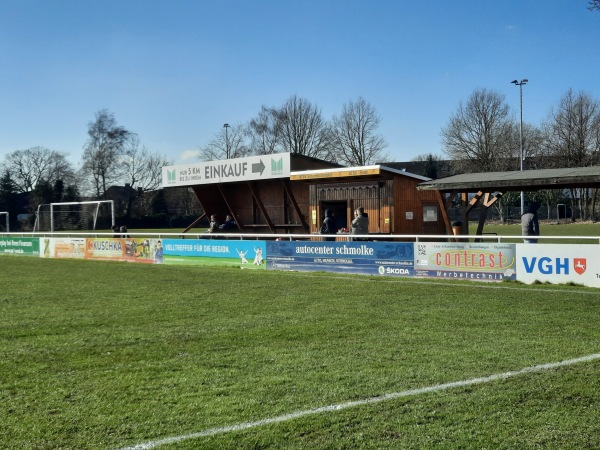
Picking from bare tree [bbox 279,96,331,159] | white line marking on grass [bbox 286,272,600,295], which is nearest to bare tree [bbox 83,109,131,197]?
bare tree [bbox 279,96,331,159]

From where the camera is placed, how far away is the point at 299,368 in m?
7.17

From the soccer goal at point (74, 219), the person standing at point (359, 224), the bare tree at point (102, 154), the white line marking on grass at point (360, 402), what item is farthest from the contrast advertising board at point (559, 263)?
the bare tree at point (102, 154)

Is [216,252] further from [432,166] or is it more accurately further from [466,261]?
[432,166]

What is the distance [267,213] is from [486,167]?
133 ft

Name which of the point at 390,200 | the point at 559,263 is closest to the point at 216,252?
the point at 390,200

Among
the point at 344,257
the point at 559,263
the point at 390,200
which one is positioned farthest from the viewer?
the point at 390,200

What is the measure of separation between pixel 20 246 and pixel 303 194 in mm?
16252

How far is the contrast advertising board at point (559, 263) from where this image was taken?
14.9m

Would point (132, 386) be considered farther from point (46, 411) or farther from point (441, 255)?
point (441, 255)

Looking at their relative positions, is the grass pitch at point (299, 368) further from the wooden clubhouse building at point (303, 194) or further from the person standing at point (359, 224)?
the wooden clubhouse building at point (303, 194)

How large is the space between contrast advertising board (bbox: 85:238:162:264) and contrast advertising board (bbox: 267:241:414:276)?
21.6ft

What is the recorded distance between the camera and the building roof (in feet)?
56.6

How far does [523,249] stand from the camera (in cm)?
1611

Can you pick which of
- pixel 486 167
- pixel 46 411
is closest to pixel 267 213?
pixel 46 411
